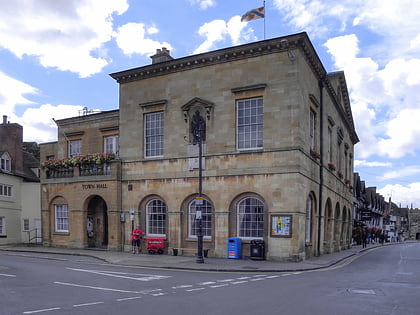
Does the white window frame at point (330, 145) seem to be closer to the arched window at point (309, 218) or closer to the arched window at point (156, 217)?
the arched window at point (309, 218)

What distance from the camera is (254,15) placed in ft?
71.6

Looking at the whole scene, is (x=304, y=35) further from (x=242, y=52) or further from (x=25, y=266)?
(x=25, y=266)

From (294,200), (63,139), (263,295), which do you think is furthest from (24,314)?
(63,139)

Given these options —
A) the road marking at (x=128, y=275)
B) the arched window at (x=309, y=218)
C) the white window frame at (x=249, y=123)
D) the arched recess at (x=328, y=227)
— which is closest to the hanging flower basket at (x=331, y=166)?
the arched recess at (x=328, y=227)

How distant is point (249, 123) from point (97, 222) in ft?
39.5

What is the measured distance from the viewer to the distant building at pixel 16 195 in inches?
1329

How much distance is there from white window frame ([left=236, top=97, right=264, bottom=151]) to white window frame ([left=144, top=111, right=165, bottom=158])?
4656 millimetres

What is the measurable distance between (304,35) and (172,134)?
27.8 ft

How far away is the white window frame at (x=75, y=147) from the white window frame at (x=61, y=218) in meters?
4.06

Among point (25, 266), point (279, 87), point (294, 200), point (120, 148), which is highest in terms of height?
point (279, 87)

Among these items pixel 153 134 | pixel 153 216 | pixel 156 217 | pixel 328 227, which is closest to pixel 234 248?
pixel 156 217

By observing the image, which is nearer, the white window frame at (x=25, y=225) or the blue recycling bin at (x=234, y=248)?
the blue recycling bin at (x=234, y=248)

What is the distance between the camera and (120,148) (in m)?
24.7

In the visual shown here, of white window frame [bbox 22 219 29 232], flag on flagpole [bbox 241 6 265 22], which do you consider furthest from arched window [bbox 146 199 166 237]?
white window frame [bbox 22 219 29 232]
